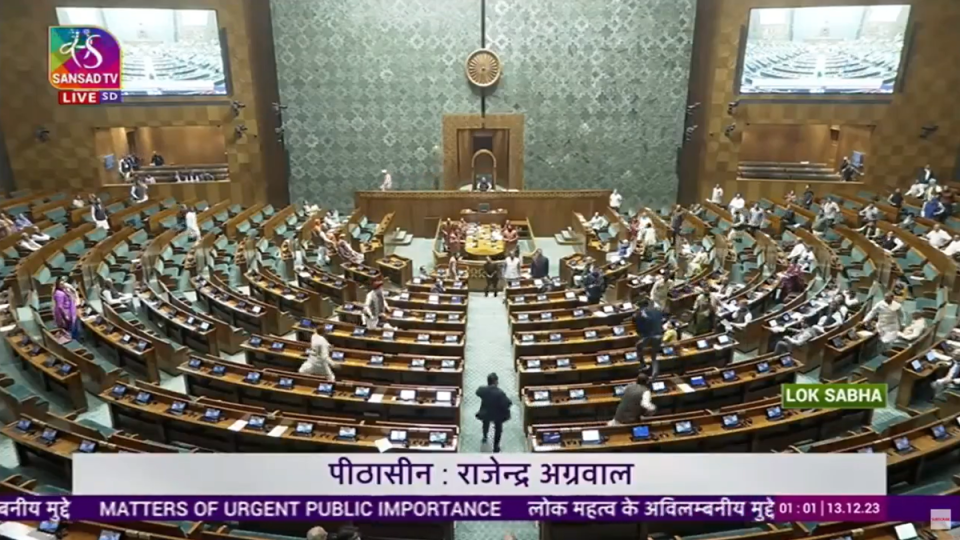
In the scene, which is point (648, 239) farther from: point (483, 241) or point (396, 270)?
point (396, 270)

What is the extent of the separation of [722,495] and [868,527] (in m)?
1.54

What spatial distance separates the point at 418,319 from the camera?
9.55 metres

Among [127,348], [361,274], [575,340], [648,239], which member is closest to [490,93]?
[648,239]

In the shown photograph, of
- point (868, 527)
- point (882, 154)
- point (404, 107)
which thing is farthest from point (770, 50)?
point (868, 527)

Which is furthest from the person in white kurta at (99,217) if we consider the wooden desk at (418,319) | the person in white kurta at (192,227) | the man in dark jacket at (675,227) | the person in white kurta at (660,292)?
the man in dark jacket at (675,227)

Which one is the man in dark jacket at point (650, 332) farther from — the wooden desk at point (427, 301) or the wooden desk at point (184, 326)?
the wooden desk at point (184, 326)

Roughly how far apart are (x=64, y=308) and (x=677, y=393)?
8.42 meters

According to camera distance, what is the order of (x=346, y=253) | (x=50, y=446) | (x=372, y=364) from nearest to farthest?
(x=50, y=446)
(x=372, y=364)
(x=346, y=253)

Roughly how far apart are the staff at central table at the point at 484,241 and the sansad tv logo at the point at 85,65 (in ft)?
35.5

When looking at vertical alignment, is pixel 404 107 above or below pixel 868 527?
above

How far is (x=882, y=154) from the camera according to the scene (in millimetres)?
17828

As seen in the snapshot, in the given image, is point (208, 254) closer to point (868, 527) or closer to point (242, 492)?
point (242, 492)

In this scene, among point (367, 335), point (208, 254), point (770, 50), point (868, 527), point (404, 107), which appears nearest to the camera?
point (868, 527)

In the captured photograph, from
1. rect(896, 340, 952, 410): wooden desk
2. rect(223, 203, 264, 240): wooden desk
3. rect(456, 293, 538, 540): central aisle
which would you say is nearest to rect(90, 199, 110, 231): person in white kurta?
rect(223, 203, 264, 240): wooden desk
